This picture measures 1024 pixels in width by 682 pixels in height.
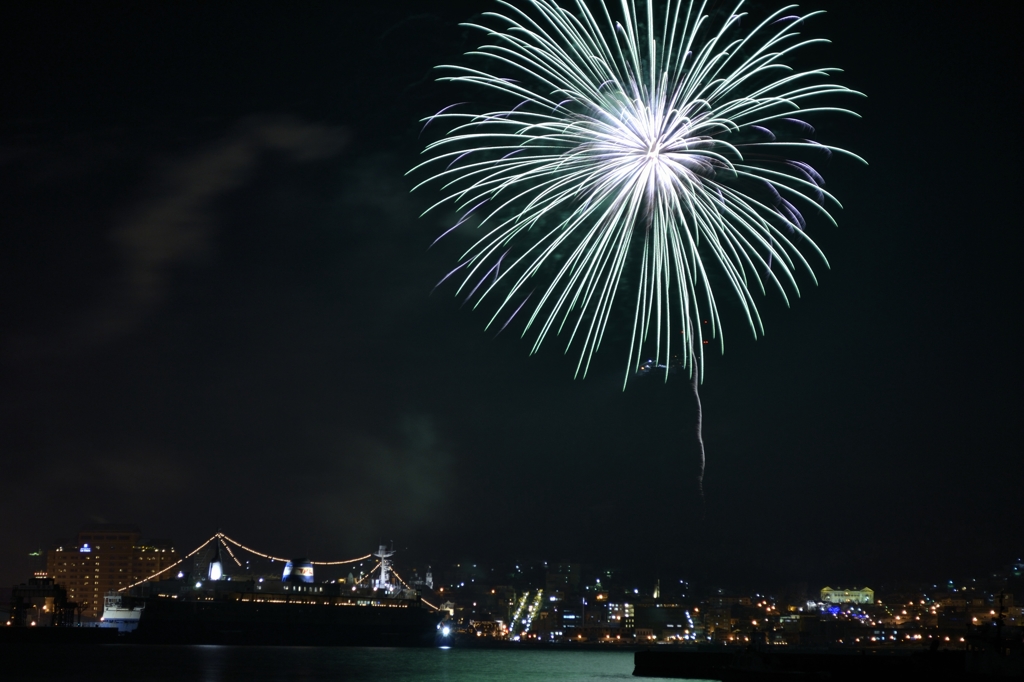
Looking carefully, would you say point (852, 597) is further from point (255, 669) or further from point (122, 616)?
point (255, 669)

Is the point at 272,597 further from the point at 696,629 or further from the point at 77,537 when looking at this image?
the point at 77,537

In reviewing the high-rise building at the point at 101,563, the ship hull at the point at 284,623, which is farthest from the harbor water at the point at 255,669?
the high-rise building at the point at 101,563

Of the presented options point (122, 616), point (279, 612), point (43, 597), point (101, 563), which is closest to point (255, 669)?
point (279, 612)

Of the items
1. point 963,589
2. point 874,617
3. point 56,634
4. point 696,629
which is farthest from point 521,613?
point 56,634

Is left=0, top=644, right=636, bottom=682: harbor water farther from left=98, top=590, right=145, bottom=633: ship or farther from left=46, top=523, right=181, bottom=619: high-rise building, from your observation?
left=46, top=523, right=181, bottom=619: high-rise building

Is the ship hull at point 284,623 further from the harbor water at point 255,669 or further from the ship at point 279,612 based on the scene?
the harbor water at point 255,669
